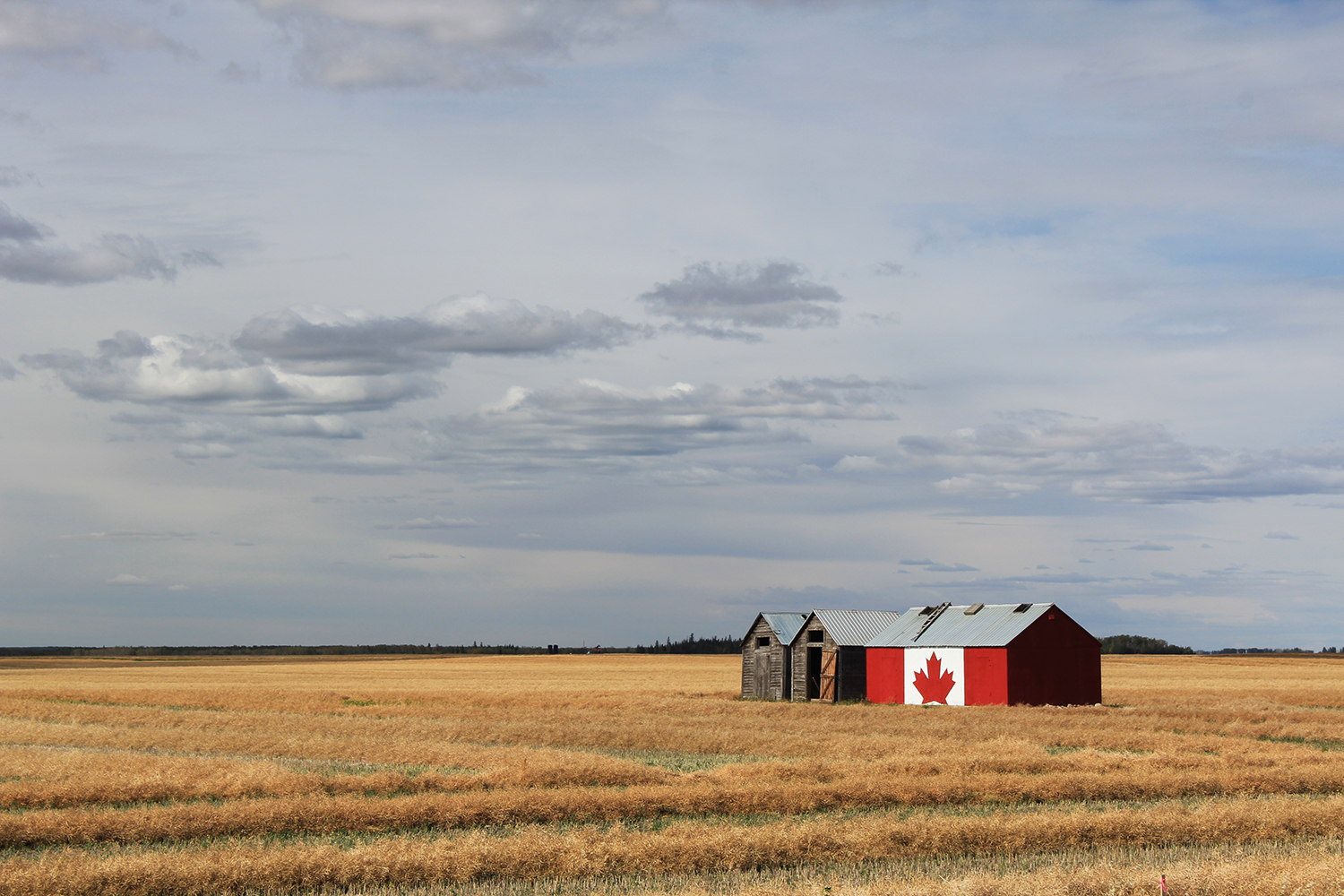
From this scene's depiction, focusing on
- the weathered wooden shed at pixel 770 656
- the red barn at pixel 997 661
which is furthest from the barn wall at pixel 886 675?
the weathered wooden shed at pixel 770 656

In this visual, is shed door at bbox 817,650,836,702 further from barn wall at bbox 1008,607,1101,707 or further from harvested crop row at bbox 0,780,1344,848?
harvested crop row at bbox 0,780,1344,848

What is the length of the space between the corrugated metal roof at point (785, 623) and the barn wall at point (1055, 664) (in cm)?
1450

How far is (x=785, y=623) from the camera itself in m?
68.1

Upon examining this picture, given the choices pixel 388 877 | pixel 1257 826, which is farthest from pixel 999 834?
pixel 388 877

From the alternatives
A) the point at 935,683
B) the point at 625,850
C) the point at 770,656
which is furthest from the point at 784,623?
the point at 625,850

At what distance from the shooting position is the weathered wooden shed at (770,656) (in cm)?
6638

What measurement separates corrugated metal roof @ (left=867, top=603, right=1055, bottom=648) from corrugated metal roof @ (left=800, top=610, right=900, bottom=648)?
78 centimetres

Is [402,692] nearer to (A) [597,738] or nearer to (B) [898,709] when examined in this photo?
(B) [898,709]

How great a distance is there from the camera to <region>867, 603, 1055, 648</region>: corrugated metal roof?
5668 cm

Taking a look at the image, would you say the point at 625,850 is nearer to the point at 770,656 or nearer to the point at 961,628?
the point at 961,628

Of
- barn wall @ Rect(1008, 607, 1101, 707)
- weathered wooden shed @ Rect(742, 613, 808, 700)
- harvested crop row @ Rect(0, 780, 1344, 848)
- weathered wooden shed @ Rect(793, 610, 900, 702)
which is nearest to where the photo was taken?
harvested crop row @ Rect(0, 780, 1344, 848)

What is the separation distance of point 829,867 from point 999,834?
3.13m

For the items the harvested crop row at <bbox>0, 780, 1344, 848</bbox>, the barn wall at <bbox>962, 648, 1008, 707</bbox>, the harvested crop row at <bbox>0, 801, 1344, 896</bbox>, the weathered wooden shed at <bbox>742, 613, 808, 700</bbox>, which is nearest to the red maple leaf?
the barn wall at <bbox>962, 648, 1008, 707</bbox>

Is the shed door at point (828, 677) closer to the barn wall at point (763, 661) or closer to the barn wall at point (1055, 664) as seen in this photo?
the barn wall at point (763, 661)
